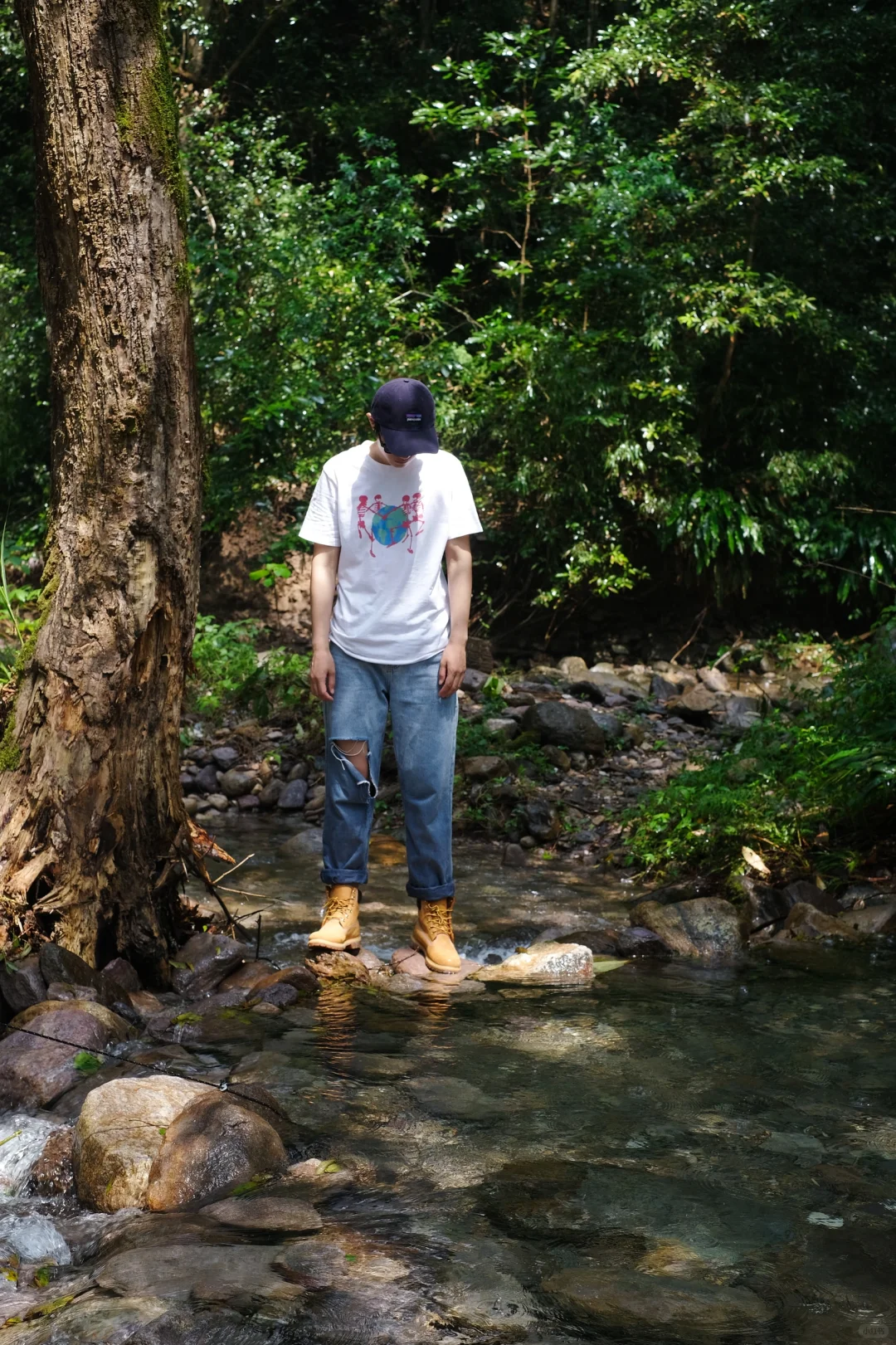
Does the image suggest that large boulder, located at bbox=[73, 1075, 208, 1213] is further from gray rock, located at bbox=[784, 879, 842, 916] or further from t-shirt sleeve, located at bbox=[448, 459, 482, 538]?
gray rock, located at bbox=[784, 879, 842, 916]

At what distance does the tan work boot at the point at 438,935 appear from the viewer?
194 inches

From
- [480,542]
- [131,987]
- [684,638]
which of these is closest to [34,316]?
[480,542]

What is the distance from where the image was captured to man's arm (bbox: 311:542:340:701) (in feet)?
15.2

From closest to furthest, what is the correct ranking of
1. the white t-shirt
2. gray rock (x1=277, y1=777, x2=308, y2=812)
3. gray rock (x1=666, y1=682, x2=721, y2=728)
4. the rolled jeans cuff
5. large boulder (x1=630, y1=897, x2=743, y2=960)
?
the white t-shirt, the rolled jeans cuff, large boulder (x1=630, y1=897, x2=743, y2=960), gray rock (x1=277, y1=777, x2=308, y2=812), gray rock (x1=666, y1=682, x2=721, y2=728)

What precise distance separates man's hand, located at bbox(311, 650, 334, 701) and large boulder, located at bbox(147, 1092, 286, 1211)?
1805mm

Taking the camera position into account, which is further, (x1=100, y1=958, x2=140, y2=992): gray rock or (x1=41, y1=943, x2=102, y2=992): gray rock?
(x1=100, y1=958, x2=140, y2=992): gray rock

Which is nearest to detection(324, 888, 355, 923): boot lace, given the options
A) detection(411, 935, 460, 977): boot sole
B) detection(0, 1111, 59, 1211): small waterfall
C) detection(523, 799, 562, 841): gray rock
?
detection(411, 935, 460, 977): boot sole

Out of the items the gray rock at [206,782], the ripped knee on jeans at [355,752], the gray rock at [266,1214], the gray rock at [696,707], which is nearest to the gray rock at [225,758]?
the gray rock at [206,782]

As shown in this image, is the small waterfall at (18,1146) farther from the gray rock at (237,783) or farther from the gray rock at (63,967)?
the gray rock at (237,783)

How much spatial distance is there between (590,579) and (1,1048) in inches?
390

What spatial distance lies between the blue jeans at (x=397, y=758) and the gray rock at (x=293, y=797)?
4281mm

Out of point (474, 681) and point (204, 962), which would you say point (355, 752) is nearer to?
point (204, 962)

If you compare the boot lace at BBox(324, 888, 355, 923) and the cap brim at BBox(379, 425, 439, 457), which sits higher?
the cap brim at BBox(379, 425, 439, 457)

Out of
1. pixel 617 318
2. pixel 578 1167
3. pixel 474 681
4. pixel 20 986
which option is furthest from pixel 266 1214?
pixel 617 318
